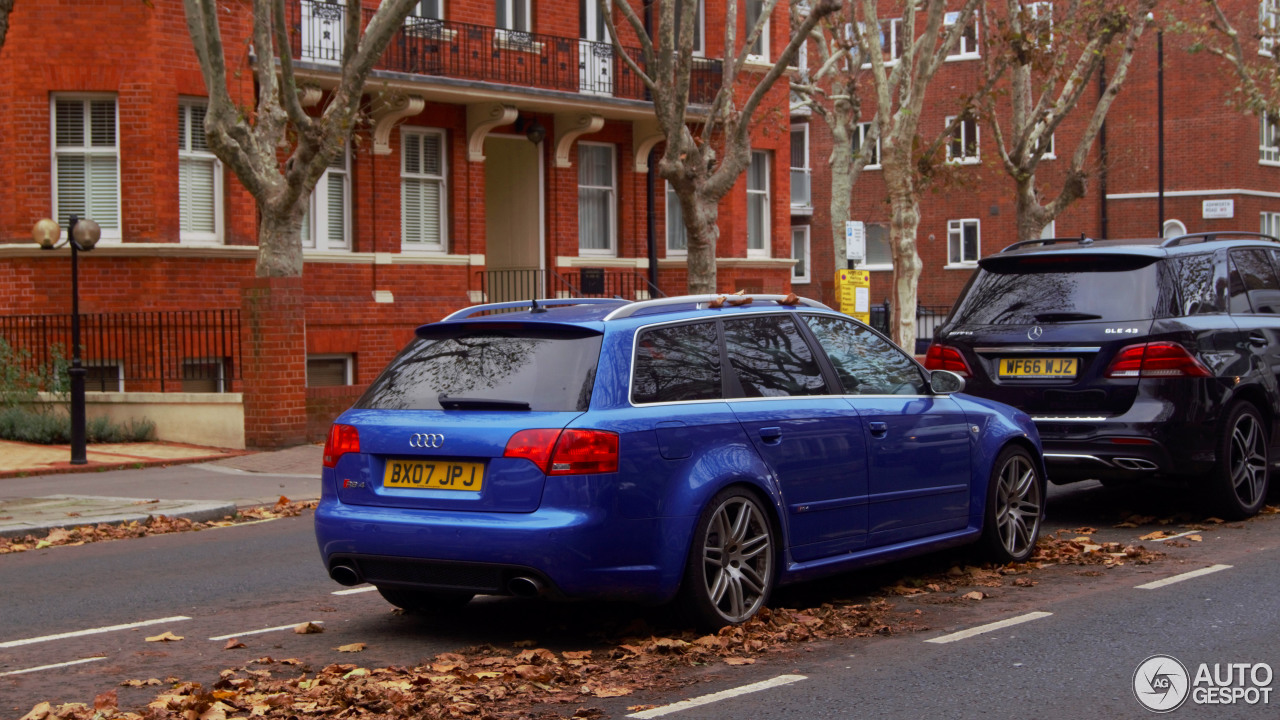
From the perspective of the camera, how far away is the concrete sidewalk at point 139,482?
480 inches

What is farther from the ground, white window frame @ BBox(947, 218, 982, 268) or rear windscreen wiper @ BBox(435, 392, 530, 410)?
white window frame @ BBox(947, 218, 982, 268)

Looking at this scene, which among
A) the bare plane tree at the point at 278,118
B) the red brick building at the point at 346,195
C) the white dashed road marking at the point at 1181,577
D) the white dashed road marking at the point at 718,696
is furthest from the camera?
the red brick building at the point at 346,195

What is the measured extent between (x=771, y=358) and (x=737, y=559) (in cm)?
114

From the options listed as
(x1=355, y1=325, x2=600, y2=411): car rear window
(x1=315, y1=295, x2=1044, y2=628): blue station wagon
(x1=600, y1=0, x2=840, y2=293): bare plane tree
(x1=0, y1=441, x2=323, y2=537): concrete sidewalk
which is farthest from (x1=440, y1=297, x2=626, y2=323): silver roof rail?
(x1=600, y1=0, x2=840, y2=293): bare plane tree

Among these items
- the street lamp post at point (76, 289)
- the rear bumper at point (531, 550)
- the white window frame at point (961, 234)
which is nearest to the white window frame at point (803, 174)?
the white window frame at point (961, 234)

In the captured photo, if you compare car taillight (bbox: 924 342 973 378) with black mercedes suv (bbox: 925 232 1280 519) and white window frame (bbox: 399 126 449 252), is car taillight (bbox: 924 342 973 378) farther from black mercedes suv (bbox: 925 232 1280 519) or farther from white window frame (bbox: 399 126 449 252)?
white window frame (bbox: 399 126 449 252)

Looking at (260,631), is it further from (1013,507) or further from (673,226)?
(673,226)

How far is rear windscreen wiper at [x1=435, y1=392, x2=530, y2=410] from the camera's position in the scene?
654cm

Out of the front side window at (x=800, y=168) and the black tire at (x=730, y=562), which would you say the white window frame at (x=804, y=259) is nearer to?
the front side window at (x=800, y=168)

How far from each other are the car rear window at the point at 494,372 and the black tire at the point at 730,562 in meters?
0.83

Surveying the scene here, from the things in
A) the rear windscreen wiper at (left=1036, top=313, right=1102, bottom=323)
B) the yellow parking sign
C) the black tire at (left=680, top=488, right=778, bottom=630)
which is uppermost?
the yellow parking sign

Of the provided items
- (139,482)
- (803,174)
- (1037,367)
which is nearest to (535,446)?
(1037,367)

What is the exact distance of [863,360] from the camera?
7.99 m

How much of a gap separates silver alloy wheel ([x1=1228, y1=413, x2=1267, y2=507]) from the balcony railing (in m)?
15.9
